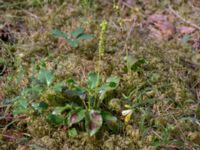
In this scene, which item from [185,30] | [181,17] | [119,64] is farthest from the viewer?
[181,17]

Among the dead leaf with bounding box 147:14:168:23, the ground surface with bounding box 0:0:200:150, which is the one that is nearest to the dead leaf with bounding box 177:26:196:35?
the ground surface with bounding box 0:0:200:150

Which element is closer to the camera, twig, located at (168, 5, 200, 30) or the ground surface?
the ground surface

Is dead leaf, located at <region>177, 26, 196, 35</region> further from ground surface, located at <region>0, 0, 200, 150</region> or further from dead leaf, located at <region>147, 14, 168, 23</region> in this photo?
dead leaf, located at <region>147, 14, 168, 23</region>

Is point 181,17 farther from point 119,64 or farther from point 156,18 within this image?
point 119,64

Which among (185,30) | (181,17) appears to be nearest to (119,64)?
(185,30)

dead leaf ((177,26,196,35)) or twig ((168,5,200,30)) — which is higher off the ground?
twig ((168,5,200,30))

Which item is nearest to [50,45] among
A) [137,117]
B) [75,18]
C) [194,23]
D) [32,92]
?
[75,18]

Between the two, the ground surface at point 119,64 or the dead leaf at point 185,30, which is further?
the dead leaf at point 185,30

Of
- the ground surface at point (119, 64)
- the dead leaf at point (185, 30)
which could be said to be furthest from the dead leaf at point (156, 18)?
the dead leaf at point (185, 30)

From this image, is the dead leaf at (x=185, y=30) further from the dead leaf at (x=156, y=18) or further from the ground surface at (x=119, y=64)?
the dead leaf at (x=156, y=18)
